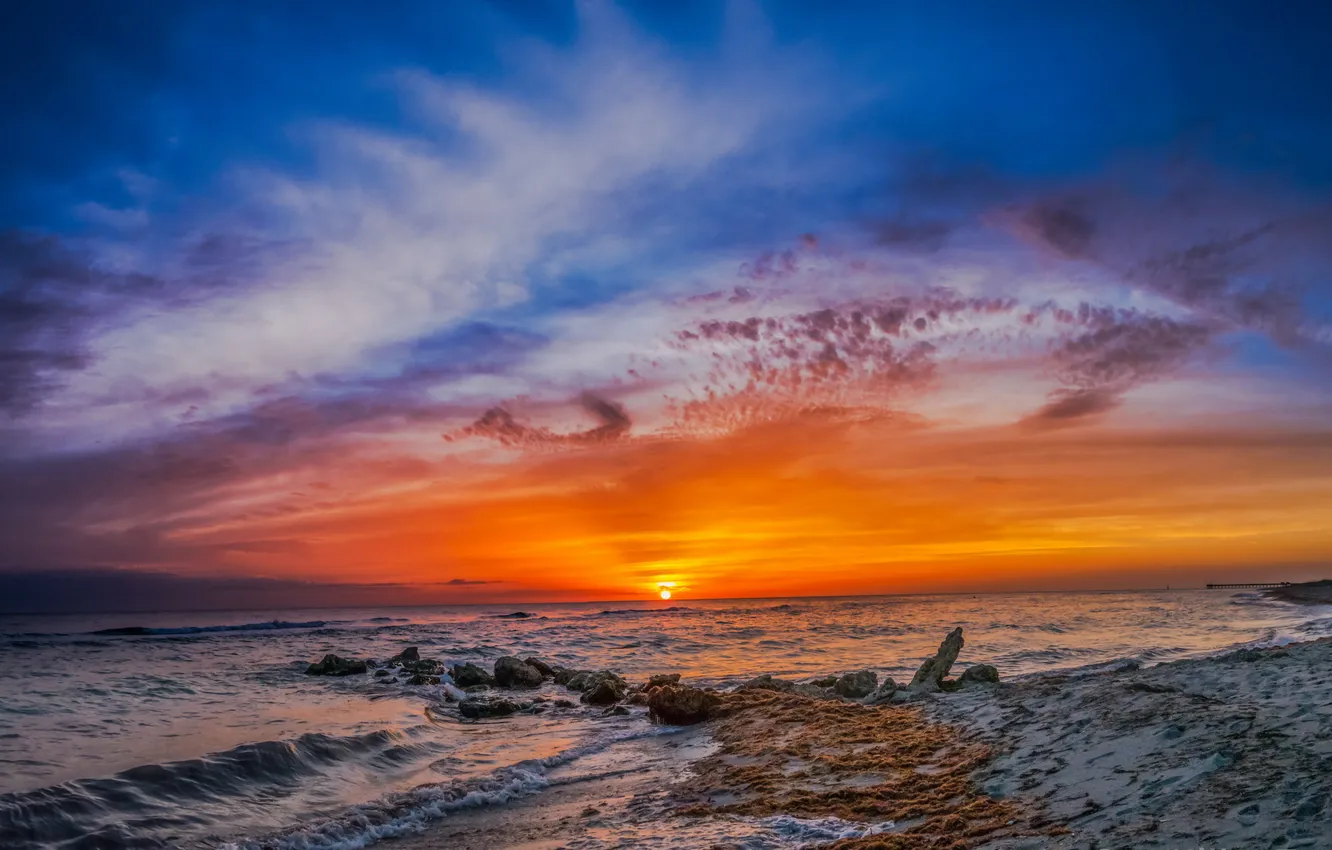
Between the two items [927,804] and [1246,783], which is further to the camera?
[927,804]

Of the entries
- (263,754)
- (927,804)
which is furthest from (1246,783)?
(263,754)

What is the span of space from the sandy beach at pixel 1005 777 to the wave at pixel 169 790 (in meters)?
4.22

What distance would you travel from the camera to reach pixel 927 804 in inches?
336

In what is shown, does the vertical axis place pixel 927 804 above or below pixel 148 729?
above

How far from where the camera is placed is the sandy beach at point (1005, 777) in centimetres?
637

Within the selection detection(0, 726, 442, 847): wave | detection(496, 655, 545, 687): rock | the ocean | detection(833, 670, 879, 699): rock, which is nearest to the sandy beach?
the ocean

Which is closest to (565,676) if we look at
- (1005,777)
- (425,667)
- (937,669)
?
(425,667)

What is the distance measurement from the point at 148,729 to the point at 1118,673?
2162 centimetres

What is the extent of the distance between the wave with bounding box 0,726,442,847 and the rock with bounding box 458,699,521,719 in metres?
5.31

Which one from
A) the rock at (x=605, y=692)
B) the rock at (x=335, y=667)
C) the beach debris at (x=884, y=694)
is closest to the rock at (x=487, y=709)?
the rock at (x=605, y=692)

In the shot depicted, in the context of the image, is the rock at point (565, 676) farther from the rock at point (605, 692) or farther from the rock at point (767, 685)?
the rock at point (767, 685)

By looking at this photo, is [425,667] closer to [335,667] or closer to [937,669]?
[335,667]

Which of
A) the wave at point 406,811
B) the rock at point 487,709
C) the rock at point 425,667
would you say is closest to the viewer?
the wave at point 406,811

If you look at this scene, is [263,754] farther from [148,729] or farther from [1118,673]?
[1118,673]
